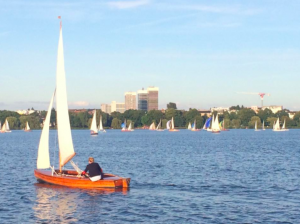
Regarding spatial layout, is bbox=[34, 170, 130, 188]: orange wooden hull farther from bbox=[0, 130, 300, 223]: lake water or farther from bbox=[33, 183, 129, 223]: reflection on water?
bbox=[0, 130, 300, 223]: lake water

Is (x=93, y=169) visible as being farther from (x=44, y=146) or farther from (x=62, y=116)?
(x=44, y=146)

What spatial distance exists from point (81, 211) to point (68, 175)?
9.82 metres

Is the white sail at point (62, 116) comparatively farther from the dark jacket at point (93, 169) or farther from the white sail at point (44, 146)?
the dark jacket at point (93, 169)

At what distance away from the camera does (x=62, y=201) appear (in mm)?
35281

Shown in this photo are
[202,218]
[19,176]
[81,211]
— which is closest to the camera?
[202,218]

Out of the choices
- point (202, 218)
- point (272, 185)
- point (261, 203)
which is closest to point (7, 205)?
point (202, 218)

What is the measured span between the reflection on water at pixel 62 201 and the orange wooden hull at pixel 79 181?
1.12ft

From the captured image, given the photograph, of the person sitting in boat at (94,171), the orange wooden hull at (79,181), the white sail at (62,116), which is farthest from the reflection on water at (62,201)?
the white sail at (62,116)

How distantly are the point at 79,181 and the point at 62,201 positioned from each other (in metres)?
4.43

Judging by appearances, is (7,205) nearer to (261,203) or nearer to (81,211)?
(81,211)

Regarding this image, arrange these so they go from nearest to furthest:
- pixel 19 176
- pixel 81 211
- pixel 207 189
A: pixel 81 211 → pixel 207 189 → pixel 19 176

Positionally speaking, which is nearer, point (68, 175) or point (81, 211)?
point (81, 211)

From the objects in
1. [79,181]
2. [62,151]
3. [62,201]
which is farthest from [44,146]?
[62,201]

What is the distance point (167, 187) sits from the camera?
1626 inches
